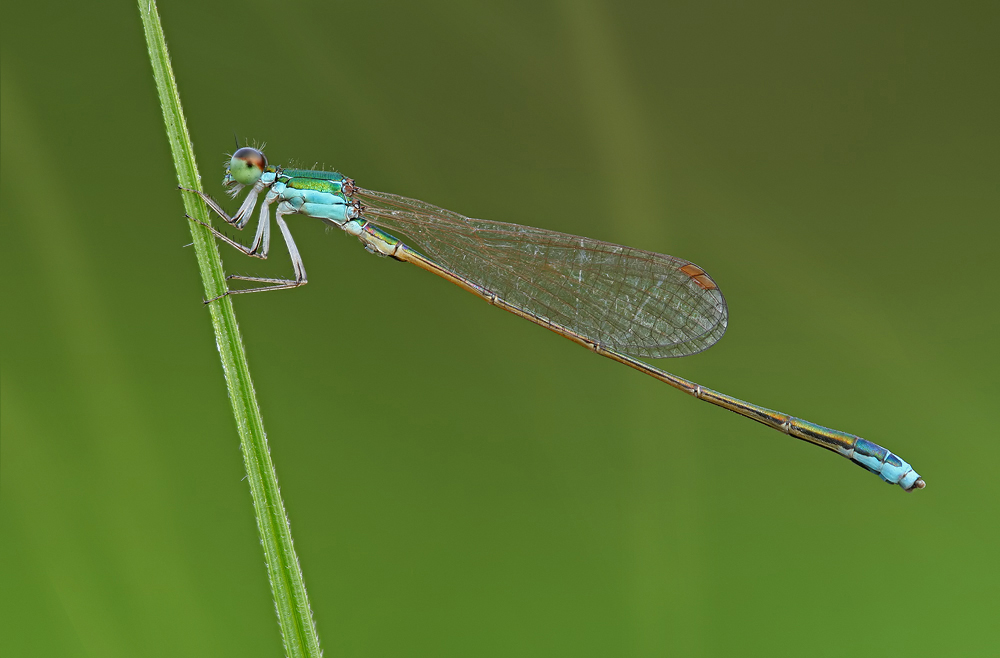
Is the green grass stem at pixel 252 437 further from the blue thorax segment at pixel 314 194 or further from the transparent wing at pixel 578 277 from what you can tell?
the transparent wing at pixel 578 277

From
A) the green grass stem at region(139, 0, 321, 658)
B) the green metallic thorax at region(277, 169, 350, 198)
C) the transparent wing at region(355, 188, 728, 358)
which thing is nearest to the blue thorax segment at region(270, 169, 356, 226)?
the green metallic thorax at region(277, 169, 350, 198)

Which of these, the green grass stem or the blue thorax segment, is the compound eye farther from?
the green grass stem

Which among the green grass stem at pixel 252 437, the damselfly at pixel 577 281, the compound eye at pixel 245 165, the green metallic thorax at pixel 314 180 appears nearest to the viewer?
the green grass stem at pixel 252 437

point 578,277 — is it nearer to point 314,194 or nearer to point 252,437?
point 314,194

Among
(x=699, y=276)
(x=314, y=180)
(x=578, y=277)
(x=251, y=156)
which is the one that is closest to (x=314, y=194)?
(x=314, y=180)

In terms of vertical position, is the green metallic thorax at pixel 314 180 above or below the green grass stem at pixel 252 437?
above

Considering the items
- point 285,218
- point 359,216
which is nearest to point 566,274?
point 359,216

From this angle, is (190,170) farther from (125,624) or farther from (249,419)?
(125,624)

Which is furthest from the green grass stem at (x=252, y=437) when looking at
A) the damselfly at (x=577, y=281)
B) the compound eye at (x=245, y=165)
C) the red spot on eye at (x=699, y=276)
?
the red spot on eye at (x=699, y=276)
